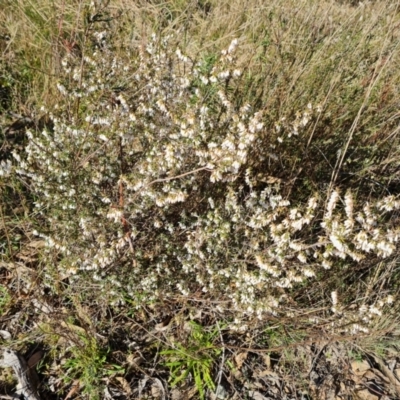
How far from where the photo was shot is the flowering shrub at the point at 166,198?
2340mm

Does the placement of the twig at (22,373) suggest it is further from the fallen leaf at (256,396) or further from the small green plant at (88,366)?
the fallen leaf at (256,396)

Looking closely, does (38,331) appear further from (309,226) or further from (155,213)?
(309,226)

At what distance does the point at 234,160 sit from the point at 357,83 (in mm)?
2144

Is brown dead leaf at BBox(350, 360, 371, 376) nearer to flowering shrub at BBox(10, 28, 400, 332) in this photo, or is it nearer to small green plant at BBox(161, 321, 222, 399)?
flowering shrub at BBox(10, 28, 400, 332)

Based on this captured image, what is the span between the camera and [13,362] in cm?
275

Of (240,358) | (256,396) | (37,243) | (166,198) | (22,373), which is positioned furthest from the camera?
(37,243)

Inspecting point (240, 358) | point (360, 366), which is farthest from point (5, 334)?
point (360, 366)

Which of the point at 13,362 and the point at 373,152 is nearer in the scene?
the point at 13,362

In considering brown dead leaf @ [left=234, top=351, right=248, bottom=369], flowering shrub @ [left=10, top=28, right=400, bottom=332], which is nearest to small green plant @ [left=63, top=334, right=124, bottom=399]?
flowering shrub @ [left=10, top=28, right=400, bottom=332]

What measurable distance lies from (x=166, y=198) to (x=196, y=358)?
113 centimetres

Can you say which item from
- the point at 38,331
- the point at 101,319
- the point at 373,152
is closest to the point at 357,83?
the point at 373,152

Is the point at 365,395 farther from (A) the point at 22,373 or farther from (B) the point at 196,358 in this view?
(A) the point at 22,373

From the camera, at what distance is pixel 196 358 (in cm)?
279

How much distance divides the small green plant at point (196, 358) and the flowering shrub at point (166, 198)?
273 mm
